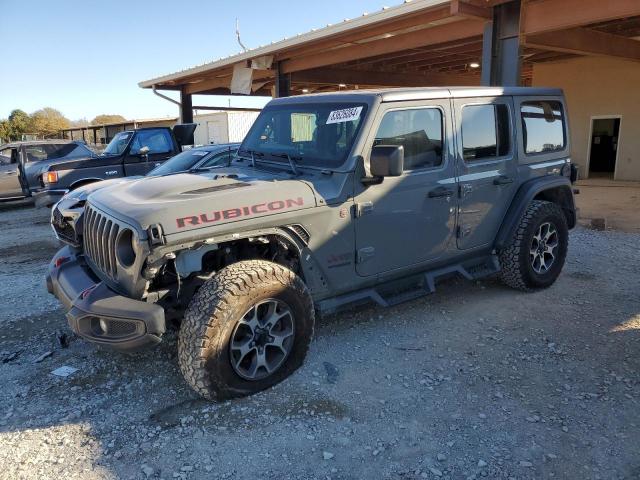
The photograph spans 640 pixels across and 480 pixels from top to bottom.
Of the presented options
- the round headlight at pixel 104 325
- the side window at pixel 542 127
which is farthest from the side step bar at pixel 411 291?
the round headlight at pixel 104 325

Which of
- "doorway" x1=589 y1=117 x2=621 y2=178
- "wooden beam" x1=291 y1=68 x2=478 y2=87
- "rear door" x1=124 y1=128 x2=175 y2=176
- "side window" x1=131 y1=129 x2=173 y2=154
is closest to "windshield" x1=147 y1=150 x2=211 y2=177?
"rear door" x1=124 y1=128 x2=175 y2=176

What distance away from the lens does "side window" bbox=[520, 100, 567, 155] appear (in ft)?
16.0

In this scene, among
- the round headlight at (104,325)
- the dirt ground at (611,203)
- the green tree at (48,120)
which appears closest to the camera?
the round headlight at (104,325)

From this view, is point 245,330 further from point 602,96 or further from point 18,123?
point 18,123

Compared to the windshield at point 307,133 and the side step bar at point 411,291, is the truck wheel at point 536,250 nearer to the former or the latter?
the side step bar at point 411,291

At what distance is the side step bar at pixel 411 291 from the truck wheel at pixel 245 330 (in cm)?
34

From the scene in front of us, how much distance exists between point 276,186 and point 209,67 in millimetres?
12786

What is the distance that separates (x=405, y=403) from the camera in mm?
3268

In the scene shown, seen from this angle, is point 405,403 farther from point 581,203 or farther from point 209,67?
point 209,67

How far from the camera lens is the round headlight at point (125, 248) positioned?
3145 mm

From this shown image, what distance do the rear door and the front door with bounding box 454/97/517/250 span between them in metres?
6.68

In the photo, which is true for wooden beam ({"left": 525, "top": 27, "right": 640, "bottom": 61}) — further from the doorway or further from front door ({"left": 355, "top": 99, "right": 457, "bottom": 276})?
front door ({"left": 355, "top": 99, "right": 457, "bottom": 276})

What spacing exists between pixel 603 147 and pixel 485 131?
571 inches

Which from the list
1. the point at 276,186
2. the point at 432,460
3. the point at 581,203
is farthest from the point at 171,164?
the point at 581,203
